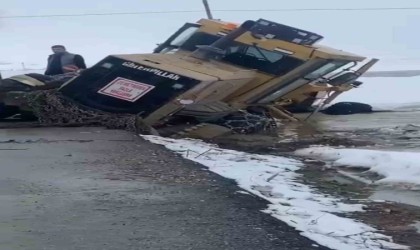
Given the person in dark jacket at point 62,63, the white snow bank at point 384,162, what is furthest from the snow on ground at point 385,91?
the white snow bank at point 384,162

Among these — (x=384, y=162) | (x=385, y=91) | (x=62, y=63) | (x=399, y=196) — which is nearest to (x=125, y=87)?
(x=62, y=63)

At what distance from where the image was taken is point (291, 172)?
30.0ft

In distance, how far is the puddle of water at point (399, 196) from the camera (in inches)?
298

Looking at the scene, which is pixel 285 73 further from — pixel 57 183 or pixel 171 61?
pixel 57 183

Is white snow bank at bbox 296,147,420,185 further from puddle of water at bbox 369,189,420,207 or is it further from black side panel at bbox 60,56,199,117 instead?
black side panel at bbox 60,56,199,117

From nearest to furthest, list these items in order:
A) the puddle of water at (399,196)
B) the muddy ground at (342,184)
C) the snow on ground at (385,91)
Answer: the muddy ground at (342,184) → the puddle of water at (399,196) → the snow on ground at (385,91)

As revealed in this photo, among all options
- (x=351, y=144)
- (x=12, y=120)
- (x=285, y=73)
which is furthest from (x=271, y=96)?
(x=12, y=120)

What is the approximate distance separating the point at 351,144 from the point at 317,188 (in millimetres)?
4854

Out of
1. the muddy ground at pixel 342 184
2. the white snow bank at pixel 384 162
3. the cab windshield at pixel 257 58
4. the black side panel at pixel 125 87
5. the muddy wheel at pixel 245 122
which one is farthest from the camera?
the cab windshield at pixel 257 58

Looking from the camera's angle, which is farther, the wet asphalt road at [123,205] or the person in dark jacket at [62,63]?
the person in dark jacket at [62,63]

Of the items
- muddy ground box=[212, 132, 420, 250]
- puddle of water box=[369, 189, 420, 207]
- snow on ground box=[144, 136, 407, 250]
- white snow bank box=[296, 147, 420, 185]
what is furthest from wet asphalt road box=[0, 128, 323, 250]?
white snow bank box=[296, 147, 420, 185]

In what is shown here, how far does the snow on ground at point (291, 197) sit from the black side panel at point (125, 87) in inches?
84.1

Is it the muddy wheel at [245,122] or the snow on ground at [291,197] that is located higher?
the snow on ground at [291,197]

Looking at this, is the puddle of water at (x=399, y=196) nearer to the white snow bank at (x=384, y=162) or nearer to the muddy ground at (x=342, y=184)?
the muddy ground at (x=342, y=184)
